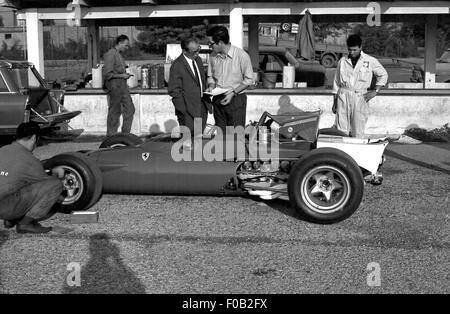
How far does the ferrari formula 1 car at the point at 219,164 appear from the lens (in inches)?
256

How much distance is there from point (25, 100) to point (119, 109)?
212 centimetres

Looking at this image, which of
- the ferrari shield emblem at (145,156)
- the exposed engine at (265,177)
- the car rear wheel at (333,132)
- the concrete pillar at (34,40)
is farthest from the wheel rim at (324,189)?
the concrete pillar at (34,40)

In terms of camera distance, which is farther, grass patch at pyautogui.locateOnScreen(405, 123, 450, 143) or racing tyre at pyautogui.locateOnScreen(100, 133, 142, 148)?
grass patch at pyautogui.locateOnScreen(405, 123, 450, 143)

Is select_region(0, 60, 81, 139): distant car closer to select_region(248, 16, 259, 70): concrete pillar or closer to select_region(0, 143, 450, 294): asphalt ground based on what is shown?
select_region(0, 143, 450, 294): asphalt ground

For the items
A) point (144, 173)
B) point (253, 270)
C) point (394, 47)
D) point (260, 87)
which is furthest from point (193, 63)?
point (394, 47)

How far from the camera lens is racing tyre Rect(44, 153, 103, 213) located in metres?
6.48

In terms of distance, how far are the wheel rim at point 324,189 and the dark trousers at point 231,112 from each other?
2051 millimetres

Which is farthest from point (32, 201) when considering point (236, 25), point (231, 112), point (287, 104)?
point (236, 25)

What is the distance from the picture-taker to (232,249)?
5.38 metres

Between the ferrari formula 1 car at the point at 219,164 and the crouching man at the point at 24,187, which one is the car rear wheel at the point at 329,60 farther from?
the crouching man at the point at 24,187

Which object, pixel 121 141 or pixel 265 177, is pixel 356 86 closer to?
pixel 265 177

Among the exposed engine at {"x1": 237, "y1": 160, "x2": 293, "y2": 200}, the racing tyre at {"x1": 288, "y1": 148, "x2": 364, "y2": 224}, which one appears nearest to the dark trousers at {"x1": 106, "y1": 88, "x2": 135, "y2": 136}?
the exposed engine at {"x1": 237, "y1": 160, "x2": 293, "y2": 200}

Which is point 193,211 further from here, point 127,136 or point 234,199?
point 127,136

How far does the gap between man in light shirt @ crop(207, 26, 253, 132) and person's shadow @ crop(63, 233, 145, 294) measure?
114 inches
